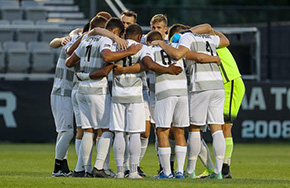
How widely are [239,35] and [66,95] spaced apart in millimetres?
9031

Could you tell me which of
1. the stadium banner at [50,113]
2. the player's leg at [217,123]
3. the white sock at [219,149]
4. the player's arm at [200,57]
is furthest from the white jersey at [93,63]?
the stadium banner at [50,113]

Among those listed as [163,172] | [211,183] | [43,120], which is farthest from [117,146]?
[43,120]

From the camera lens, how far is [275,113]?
16750 millimetres

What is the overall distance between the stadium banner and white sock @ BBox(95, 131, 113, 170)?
7406mm

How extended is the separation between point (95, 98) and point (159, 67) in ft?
3.00

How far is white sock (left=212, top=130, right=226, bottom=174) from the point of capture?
890cm

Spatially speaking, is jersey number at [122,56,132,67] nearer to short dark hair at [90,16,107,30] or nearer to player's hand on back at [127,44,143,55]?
player's hand on back at [127,44,143,55]

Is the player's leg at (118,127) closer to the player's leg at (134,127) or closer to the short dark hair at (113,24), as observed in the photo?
the player's leg at (134,127)

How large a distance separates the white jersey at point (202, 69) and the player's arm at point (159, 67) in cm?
32

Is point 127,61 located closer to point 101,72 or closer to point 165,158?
point 101,72

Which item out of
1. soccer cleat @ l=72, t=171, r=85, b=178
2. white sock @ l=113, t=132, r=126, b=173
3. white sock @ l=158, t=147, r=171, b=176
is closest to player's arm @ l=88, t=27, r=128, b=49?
white sock @ l=113, t=132, r=126, b=173

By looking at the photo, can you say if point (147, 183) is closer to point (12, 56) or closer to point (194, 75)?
point (194, 75)

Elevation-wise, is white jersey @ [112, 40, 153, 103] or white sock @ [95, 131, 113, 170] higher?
white jersey @ [112, 40, 153, 103]

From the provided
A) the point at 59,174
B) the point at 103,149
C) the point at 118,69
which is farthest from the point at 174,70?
the point at 59,174
